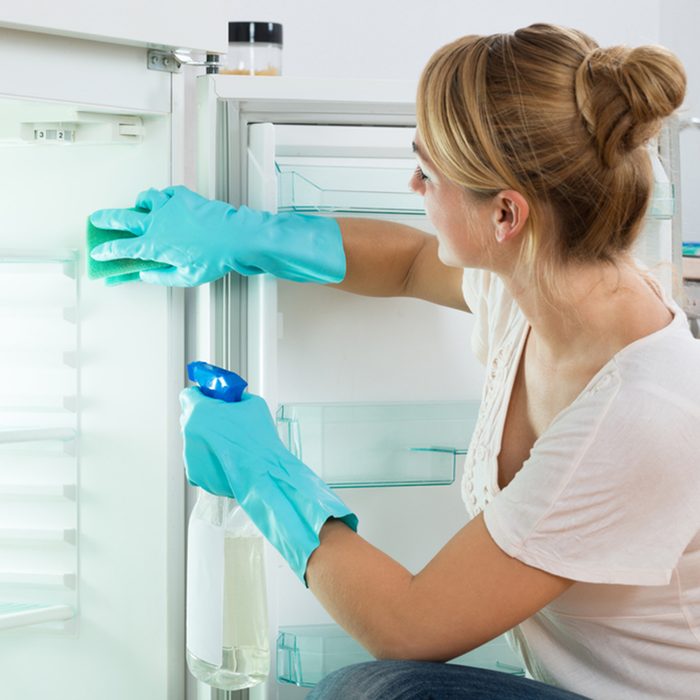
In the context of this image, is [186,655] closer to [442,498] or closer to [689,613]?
[442,498]

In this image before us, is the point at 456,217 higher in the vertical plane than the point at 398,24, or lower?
lower

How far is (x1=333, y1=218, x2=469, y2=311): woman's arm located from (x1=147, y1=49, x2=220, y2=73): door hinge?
11.4 inches

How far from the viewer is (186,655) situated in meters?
1.53

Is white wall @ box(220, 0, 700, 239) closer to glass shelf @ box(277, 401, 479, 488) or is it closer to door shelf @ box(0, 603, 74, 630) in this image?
glass shelf @ box(277, 401, 479, 488)

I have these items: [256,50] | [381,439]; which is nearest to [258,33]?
[256,50]

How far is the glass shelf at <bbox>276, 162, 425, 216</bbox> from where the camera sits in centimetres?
146

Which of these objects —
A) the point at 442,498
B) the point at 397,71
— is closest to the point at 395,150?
the point at 442,498

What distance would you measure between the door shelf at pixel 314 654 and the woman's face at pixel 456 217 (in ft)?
2.03

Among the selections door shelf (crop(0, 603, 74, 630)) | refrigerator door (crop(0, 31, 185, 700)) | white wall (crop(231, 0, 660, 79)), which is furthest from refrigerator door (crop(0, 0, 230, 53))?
white wall (crop(231, 0, 660, 79))

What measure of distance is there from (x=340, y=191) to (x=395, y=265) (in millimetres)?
138

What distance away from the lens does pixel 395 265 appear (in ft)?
4.93

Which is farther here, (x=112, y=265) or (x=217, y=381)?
(x=112, y=265)

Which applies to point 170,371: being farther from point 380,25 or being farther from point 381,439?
point 380,25

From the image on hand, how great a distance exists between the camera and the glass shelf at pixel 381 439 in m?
1.51
